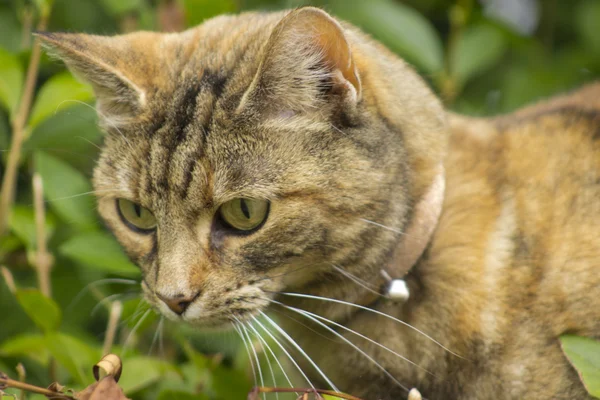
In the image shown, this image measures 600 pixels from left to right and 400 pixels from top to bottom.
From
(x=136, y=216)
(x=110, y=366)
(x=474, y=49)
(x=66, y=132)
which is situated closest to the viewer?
(x=110, y=366)

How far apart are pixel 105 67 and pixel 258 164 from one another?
472mm

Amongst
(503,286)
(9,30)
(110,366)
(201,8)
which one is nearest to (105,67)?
(110,366)

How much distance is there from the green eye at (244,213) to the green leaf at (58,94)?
734 mm

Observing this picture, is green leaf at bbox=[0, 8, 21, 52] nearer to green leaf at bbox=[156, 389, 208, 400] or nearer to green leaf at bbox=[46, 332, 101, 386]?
green leaf at bbox=[46, 332, 101, 386]

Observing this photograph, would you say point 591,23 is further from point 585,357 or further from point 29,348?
point 29,348

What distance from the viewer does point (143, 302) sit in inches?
86.9

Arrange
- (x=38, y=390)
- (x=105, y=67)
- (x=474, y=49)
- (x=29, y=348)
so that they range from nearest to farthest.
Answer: (x=38, y=390) < (x=105, y=67) < (x=29, y=348) < (x=474, y=49)

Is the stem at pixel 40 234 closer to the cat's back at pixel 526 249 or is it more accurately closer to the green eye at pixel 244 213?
the green eye at pixel 244 213

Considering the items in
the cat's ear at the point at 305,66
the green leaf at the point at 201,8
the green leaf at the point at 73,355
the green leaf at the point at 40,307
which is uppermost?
the cat's ear at the point at 305,66

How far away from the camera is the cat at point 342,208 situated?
6.04 ft

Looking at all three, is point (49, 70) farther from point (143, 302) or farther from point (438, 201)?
point (438, 201)

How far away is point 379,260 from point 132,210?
679 mm

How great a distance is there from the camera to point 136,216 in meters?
2.05

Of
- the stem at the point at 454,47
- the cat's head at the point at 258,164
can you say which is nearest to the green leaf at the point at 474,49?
the stem at the point at 454,47
